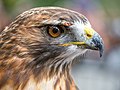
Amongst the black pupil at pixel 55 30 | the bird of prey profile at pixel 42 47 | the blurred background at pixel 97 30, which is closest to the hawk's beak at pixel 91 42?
the bird of prey profile at pixel 42 47

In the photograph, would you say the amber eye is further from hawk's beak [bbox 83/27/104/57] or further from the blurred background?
the blurred background

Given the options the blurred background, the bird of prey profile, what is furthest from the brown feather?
the blurred background

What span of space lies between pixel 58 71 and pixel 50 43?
218 millimetres

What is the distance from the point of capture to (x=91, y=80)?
34.6 feet

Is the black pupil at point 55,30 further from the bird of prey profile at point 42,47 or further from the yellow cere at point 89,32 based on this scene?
the yellow cere at point 89,32

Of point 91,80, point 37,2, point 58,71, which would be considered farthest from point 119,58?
point 58,71

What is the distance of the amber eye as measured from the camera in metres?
4.12

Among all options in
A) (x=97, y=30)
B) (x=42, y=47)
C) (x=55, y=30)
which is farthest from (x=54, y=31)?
(x=97, y=30)

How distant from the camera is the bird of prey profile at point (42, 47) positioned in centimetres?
416

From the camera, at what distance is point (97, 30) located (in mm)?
8391

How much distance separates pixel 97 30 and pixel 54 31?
4291 millimetres

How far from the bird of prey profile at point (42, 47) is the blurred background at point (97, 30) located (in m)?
0.79

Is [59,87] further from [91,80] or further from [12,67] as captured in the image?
[91,80]

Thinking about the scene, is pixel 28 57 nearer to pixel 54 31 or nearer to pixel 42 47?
pixel 42 47
